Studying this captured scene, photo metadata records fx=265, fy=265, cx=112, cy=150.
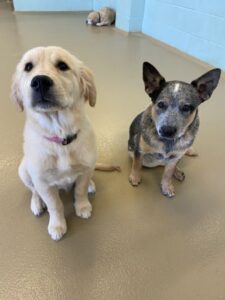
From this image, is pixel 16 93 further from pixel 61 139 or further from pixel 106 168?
pixel 106 168

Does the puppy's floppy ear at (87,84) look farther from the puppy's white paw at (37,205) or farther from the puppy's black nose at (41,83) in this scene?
the puppy's white paw at (37,205)

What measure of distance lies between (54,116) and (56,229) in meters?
0.56

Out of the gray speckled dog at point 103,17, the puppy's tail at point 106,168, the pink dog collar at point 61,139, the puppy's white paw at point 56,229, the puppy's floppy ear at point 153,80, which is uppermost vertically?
the puppy's floppy ear at point 153,80

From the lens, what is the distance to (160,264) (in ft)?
3.89

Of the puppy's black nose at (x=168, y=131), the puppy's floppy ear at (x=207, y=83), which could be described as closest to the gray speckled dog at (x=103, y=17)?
the puppy's floppy ear at (x=207, y=83)

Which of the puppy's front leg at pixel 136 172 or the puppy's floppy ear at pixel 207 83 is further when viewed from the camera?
the puppy's front leg at pixel 136 172

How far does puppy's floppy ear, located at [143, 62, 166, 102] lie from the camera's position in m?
1.28

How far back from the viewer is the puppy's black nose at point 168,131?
126 centimetres

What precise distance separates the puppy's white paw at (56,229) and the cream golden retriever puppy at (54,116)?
102 mm

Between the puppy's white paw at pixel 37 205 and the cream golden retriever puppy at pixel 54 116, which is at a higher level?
the cream golden retriever puppy at pixel 54 116

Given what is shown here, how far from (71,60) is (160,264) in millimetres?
954

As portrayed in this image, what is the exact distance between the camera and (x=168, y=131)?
4.17 ft

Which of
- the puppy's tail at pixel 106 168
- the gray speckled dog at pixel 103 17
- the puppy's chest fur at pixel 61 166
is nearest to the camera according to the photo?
the puppy's chest fur at pixel 61 166

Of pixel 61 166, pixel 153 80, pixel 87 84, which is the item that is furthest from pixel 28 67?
pixel 153 80
